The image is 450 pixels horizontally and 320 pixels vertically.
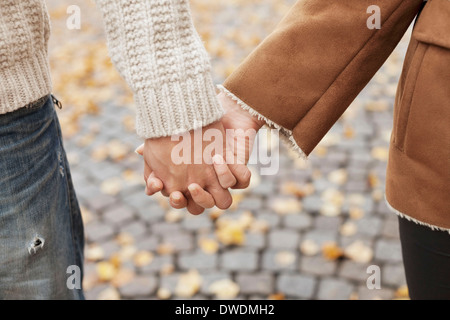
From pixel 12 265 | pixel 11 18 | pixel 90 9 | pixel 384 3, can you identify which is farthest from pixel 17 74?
pixel 90 9

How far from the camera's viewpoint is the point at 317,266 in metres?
2.93

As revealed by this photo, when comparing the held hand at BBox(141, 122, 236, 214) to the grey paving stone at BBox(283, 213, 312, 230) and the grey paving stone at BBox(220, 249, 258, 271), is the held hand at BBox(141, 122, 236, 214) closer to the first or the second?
the grey paving stone at BBox(220, 249, 258, 271)

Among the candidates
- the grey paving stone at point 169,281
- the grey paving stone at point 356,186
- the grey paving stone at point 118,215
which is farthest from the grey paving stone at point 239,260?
the grey paving stone at point 356,186

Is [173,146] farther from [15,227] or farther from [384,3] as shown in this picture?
[384,3]

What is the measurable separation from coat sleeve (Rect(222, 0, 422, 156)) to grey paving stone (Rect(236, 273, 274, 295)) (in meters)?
1.39

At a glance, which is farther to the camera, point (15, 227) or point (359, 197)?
point (359, 197)

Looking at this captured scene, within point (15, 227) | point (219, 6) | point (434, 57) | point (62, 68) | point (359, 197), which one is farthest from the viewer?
point (219, 6)

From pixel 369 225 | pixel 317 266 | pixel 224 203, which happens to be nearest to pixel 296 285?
pixel 317 266

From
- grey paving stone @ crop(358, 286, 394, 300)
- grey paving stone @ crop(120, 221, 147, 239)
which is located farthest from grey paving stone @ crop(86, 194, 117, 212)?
grey paving stone @ crop(358, 286, 394, 300)

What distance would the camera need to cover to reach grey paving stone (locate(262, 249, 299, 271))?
2.94 metres

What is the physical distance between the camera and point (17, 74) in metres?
1.44

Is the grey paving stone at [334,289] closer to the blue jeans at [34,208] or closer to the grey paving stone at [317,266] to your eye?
the grey paving stone at [317,266]

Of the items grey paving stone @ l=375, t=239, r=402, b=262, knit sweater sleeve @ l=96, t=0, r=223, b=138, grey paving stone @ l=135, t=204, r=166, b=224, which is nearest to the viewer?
knit sweater sleeve @ l=96, t=0, r=223, b=138
